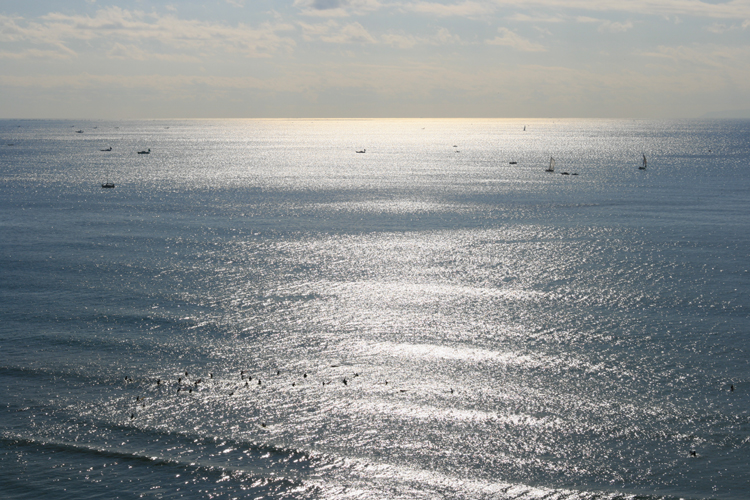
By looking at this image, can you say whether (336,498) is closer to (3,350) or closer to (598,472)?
(598,472)

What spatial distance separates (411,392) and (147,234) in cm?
7159

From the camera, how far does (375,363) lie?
5450 cm

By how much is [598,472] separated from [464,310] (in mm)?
29820

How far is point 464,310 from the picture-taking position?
67.6m

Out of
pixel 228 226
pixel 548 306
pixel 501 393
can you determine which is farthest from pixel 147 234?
pixel 501 393

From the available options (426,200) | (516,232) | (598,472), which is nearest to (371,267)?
(516,232)

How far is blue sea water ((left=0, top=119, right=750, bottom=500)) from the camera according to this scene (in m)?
39.1

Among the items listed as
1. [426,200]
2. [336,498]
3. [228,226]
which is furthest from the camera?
[426,200]

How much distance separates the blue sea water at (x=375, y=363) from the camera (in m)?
39.1

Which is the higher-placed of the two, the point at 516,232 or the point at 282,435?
the point at 516,232

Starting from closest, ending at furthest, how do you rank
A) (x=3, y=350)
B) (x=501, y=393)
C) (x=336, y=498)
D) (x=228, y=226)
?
(x=336, y=498), (x=501, y=393), (x=3, y=350), (x=228, y=226)

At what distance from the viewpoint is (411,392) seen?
161 ft

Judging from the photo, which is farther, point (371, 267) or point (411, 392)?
point (371, 267)

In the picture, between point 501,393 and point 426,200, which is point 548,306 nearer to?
point 501,393
